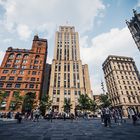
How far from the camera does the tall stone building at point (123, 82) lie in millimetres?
52844

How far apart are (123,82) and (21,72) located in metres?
48.1

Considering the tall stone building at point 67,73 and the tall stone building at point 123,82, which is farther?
the tall stone building at point 67,73

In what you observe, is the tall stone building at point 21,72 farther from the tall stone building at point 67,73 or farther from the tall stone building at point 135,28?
the tall stone building at point 135,28

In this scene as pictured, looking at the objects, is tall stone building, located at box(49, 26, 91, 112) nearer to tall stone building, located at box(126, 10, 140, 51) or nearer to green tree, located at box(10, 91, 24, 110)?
green tree, located at box(10, 91, 24, 110)

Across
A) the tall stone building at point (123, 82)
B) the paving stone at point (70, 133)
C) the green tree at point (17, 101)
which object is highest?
the tall stone building at point (123, 82)

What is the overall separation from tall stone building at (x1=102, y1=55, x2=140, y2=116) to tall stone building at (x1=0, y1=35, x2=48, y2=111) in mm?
35388

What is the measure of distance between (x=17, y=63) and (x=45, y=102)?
23300 mm

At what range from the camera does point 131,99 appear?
53906 mm

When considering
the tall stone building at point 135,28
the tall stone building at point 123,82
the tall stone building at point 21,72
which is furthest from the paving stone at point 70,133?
the tall stone building at point 123,82

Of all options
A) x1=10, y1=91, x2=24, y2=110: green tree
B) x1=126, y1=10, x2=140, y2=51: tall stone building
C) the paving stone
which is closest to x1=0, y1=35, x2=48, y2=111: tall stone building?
x1=10, y1=91, x2=24, y2=110: green tree

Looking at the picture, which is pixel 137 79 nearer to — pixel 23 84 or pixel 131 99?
pixel 131 99

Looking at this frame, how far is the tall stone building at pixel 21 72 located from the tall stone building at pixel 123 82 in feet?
116

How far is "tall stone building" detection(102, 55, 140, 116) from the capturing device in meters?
52.8

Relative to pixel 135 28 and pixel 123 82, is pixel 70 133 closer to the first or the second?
pixel 135 28
